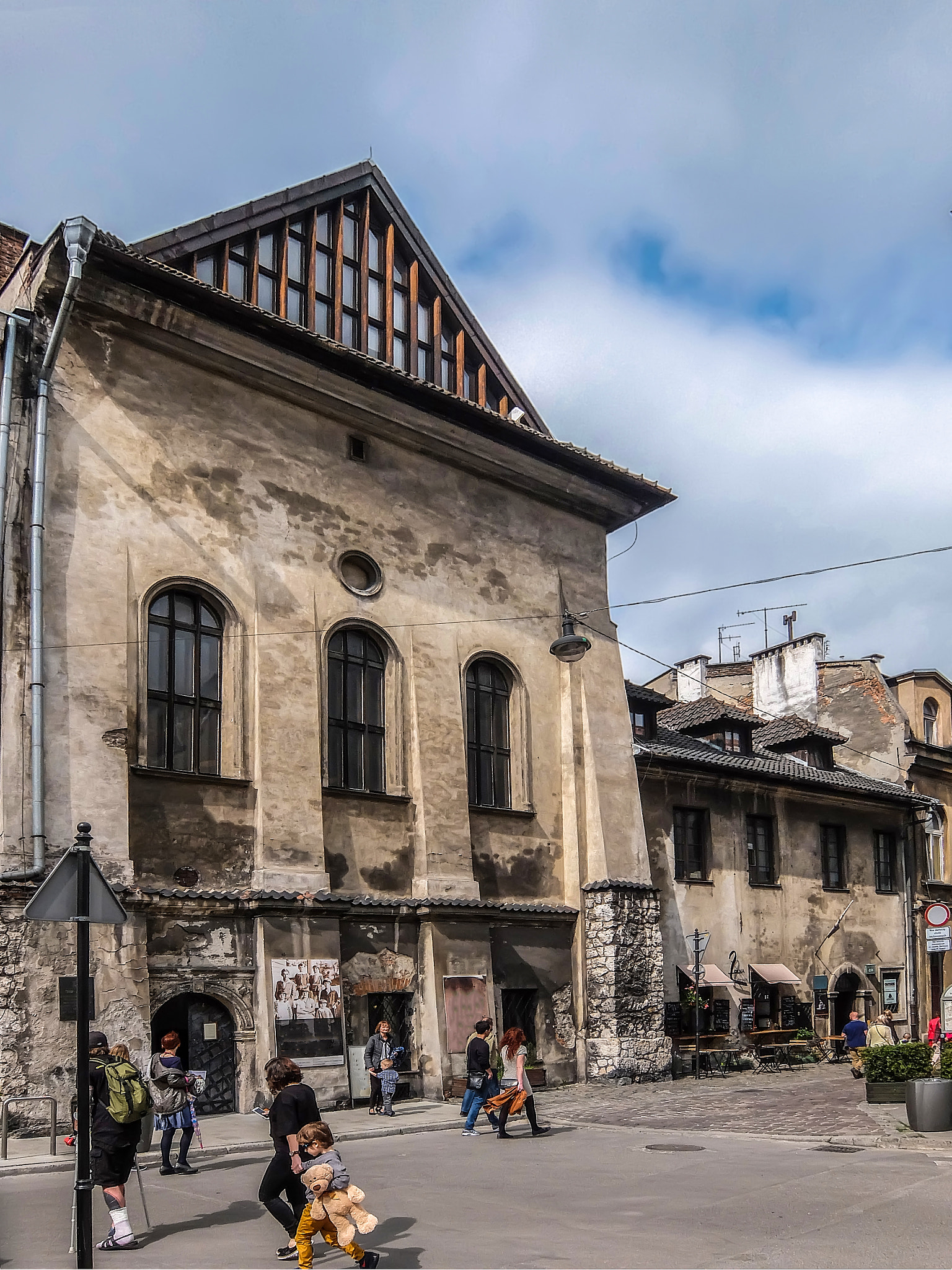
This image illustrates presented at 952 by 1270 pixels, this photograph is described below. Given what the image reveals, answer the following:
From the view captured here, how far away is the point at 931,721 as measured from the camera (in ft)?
122

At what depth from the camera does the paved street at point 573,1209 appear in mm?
8953

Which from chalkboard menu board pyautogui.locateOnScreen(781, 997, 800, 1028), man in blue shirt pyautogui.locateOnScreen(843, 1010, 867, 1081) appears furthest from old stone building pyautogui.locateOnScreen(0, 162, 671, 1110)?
chalkboard menu board pyautogui.locateOnScreen(781, 997, 800, 1028)

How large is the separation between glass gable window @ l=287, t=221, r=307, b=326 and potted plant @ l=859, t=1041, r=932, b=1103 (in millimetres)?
14754

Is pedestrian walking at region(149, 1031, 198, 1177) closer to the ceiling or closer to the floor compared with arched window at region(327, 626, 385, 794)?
closer to the floor

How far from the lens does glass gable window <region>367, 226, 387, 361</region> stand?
23234 mm

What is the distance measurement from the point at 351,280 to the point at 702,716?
48.6ft

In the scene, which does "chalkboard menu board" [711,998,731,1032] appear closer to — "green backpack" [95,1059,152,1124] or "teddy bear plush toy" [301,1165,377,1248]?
"green backpack" [95,1059,152,1124]

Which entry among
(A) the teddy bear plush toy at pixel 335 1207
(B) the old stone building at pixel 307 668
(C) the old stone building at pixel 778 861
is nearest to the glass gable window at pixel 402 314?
(B) the old stone building at pixel 307 668

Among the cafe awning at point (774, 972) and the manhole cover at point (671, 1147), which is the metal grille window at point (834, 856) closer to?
the cafe awning at point (774, 972)

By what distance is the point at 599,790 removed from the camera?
76.5ft

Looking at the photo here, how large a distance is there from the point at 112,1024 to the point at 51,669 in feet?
15.1

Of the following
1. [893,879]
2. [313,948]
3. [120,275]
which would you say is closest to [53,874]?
[313,948]

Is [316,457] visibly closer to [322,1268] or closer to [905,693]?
[322,1268]

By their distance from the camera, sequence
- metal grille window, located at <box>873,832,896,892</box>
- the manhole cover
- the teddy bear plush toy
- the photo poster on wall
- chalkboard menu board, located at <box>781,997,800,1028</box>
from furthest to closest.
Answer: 1. metal grille window, located at <box>873,832,896,892</box>
2. chalkboard menu board, located at <box>781,997,800,1028</box>
3. the photo poster on wall
4. the manhole cover
5. the teddy bear plush toy
